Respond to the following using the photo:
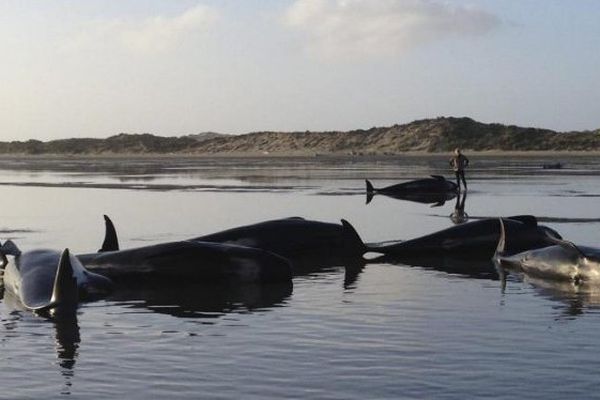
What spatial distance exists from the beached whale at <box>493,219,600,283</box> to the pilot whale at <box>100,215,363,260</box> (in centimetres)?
313

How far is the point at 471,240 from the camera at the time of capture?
17.8m

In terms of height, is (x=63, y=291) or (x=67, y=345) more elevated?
(x=63, y=291)

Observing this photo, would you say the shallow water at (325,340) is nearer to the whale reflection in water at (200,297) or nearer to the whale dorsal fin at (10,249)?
the whale reflection in water at (200,297)

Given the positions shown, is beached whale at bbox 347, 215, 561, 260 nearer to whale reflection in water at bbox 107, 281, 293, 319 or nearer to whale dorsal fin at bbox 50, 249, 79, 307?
whale reflection in water at bbox 107, 281, 293, 319

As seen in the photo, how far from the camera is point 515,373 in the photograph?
8.66 meters

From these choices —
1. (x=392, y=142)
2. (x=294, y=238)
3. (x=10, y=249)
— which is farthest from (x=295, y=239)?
(x=392, y=142)

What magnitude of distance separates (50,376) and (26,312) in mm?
3529

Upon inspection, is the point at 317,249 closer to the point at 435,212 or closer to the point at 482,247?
the point at 482,247

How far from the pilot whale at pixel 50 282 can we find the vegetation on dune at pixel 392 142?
114457 mm

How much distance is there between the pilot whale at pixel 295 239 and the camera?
17.4 meters

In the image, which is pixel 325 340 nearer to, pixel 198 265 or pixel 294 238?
pixel 198 265

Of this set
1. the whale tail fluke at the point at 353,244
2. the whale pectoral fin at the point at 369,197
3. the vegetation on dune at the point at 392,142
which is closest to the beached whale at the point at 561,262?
the whale tail fluke at the point at 353,244

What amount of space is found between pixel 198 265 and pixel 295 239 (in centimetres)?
365

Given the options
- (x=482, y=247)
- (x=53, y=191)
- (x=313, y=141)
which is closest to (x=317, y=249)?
(x=482, y=247)
